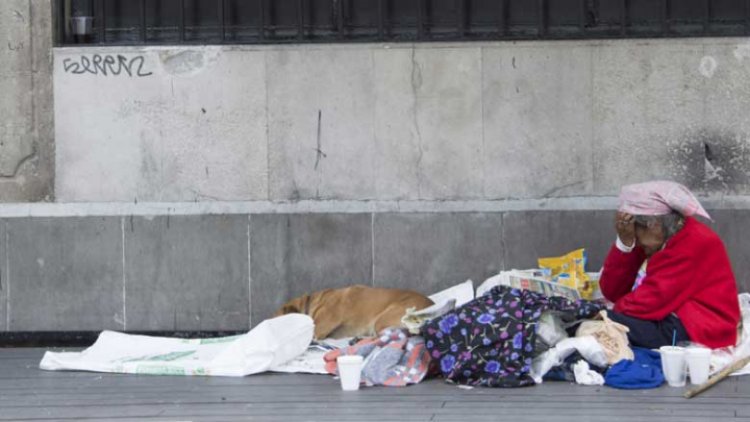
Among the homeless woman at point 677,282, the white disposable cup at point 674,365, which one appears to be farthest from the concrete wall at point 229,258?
the white disposable cup at point 674,365

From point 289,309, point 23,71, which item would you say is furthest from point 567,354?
point 23,71

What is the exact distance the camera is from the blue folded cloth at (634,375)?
773cm

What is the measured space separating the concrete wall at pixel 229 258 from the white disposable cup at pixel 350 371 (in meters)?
1.58

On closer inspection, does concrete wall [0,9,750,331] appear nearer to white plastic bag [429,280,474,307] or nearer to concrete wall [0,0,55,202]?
concrete wall [0,0,55,202]

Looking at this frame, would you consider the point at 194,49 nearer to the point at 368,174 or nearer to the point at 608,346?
the point at 368,174

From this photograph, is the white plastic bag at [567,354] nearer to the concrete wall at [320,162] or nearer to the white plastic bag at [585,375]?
the white plastic bag at [585,375]

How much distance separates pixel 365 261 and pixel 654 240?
198cm

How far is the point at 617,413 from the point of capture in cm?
712

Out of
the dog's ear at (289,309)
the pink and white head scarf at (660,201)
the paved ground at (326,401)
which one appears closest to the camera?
the paved ground at (326,401)

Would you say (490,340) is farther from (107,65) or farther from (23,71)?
(23,71)

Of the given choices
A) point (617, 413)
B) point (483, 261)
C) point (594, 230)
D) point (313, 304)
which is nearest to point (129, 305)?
point (313, 304)

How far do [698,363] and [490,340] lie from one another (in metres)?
1.08

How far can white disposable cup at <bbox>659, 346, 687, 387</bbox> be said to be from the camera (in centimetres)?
765

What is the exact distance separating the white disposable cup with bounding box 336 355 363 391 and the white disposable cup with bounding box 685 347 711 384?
5.57 feet
